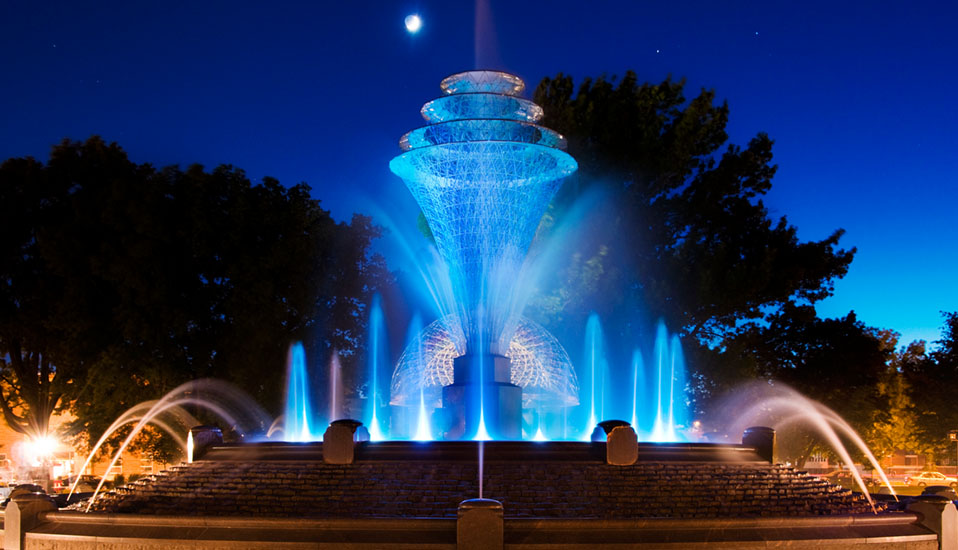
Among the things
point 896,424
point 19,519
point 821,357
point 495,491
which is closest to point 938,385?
point 821,357

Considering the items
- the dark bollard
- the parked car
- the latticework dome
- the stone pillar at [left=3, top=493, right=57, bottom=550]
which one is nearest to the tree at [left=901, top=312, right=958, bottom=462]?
the parked car

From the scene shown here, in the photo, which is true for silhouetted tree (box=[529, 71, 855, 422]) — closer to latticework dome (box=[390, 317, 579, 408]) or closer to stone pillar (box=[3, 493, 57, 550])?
latticework dome (box=[390, 317, 579, 408])

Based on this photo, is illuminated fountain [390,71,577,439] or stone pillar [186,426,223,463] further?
illuminated fountain [390,71,577,439]

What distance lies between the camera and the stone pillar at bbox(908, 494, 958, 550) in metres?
16.2

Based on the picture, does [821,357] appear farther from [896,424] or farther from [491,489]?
[491,489]

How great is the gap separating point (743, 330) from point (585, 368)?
7276 mm

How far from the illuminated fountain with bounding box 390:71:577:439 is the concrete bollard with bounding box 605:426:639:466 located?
5321mm

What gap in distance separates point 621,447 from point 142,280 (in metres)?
19.0

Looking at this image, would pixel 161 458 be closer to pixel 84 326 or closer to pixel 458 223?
pixel 84 326

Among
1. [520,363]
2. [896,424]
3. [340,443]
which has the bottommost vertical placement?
[896,424]

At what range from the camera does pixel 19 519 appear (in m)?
16.1

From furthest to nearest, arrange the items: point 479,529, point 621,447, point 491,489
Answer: point 621,447, point 491,489, point 479,529

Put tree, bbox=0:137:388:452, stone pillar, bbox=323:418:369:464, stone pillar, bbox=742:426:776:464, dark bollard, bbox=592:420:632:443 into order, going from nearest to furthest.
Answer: stone pillar, bbox=323:418:369:464 < dark bollard, bbox=592:420:632:443 < stone pillar, bbox=742:426:776:464 < tree, bbox=0:137:388:452

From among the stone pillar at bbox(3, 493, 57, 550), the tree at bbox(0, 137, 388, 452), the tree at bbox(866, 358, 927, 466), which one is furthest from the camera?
the tree at bbox(866, 358, 927, 466)
